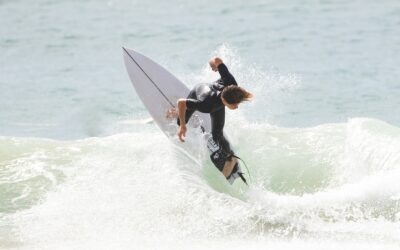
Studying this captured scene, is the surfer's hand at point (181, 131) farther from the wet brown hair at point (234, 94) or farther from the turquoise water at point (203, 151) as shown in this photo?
the wet brown hair at point (234, 94)

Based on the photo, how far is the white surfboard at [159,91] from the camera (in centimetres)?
1067

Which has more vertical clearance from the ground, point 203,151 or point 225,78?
point 225,78

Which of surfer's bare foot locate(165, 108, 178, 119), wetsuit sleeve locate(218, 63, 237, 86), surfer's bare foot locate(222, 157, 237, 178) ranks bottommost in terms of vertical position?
surfer's bare foot locate(222, 157, 237, 178)

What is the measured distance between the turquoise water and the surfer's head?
3.33 ft

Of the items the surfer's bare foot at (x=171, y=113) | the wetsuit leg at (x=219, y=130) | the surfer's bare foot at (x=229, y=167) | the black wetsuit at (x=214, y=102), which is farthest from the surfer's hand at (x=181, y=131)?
the surfer's bare foot at (x=171, y=113)

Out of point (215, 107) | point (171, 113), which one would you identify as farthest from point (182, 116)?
point (171, 113)

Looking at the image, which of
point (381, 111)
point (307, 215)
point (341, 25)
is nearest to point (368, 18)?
point (341, 25)

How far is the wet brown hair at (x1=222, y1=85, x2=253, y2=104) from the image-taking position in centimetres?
923

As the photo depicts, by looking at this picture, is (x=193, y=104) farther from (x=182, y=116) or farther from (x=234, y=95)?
(x=234, y=95)

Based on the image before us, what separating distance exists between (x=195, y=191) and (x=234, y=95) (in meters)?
1.14

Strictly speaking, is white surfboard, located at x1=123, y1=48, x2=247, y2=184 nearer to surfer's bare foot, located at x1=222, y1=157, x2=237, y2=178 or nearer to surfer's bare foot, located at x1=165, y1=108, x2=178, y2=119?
surfer's bare foot, located at x1=165, y1=108, x2=178, y2=119

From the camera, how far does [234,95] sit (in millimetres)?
9258

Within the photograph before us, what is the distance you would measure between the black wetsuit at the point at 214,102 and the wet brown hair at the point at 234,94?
0.40 meters

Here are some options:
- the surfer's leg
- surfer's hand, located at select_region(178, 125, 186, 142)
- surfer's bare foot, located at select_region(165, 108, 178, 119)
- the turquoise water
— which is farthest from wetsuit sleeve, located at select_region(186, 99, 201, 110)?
surfer's bare foot, located at select_region(165, 108, 178, 119)
